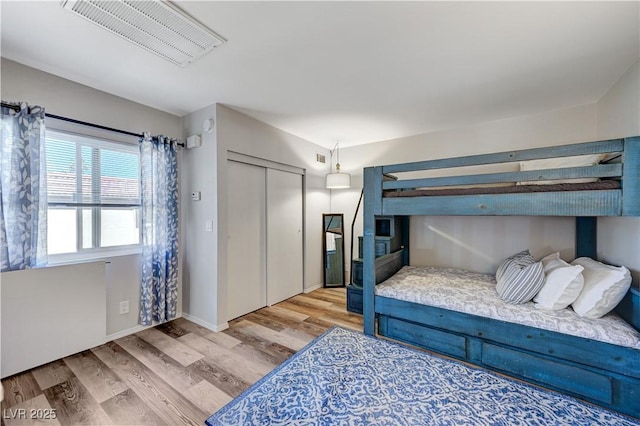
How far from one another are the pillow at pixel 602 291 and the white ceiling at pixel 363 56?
60.8 inches

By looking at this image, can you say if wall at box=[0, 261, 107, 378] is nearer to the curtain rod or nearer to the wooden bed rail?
the curtain rod

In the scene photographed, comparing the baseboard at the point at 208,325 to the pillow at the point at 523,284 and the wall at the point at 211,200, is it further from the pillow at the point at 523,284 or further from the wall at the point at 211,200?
the pillow at the point at 523,284

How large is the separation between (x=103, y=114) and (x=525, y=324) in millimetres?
3927

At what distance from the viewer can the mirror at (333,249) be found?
418cm

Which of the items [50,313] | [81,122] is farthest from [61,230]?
[81,122]

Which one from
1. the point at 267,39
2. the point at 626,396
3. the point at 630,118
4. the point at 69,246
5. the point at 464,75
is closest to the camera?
the point at 626,396

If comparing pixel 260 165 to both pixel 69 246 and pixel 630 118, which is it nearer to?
pixel 69 246

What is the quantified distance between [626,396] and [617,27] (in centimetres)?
224

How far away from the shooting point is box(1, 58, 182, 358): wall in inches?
78.0

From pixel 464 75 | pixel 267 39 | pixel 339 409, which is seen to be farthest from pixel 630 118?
pixel 339 409

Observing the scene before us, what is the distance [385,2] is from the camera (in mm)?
1389

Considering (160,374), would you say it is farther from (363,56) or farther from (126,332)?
(363,56)

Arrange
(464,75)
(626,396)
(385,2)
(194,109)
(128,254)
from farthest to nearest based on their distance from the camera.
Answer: (194,109)
(128,254)
(464,75)
(626,396)
(385,2)

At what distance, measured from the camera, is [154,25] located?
1542 millimetres
